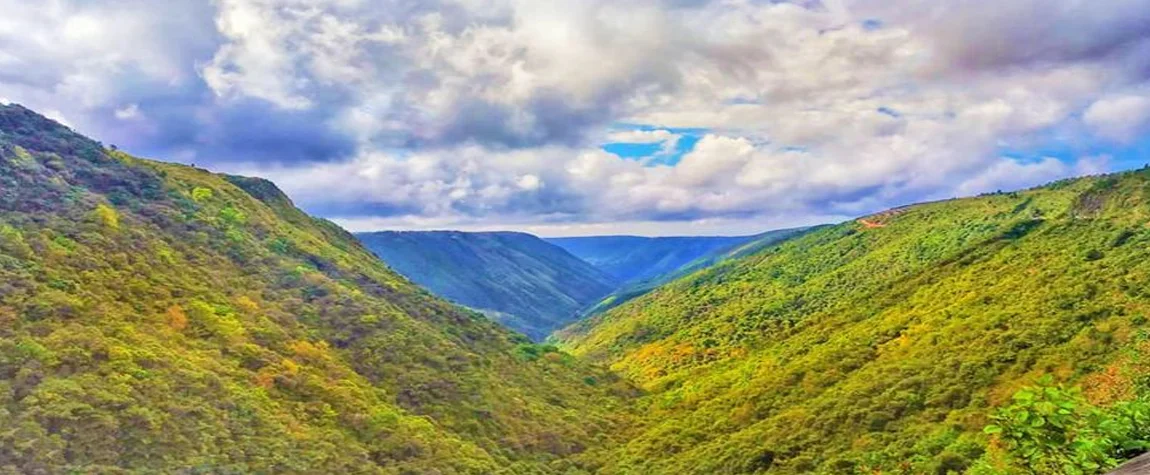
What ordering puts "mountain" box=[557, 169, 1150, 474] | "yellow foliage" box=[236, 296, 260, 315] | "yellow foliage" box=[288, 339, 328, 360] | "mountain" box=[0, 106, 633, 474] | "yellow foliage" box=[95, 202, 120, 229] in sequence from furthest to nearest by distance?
1. "yellow foliage" box=[236, 296, 260, 315]
2. "yellow foliage" box=[288, 339, 328, 360]
3. "yellow foliage" box=[95, 202, 120, 229]
4. "mountain" box=[0, 106, 633, 474]
5. "mountain" box=[557, 169, 1150, 474]

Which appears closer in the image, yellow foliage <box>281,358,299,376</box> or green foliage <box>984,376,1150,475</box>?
green foliage <box>984,376,1150,475</box>

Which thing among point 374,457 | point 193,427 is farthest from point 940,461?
point 193,427

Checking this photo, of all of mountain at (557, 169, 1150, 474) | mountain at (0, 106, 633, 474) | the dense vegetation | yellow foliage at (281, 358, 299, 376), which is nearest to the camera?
mountain at (557, 169, 1150, 474)

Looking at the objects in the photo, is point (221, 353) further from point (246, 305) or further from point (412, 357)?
point (412, 357)

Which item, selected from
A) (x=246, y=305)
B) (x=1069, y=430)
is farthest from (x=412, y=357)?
(x=1069, y=430)

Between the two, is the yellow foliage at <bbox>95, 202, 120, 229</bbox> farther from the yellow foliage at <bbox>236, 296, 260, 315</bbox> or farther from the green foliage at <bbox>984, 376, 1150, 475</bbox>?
the green foliage at <bbox>984, 376, 1150, 475</bbox>

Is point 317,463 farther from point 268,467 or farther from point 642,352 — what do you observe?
point 642,352

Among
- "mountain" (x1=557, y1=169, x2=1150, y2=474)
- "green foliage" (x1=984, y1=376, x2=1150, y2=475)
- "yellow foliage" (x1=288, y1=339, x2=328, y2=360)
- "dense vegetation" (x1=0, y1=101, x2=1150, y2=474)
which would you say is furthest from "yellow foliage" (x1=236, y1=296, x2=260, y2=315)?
"green foliage" (x1=984, y1=376, x2=1150, y2=475)
